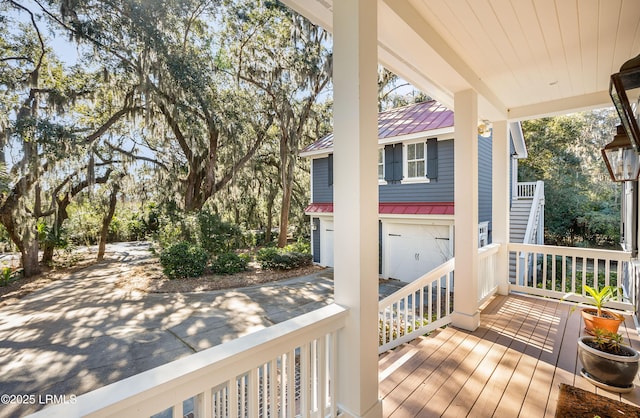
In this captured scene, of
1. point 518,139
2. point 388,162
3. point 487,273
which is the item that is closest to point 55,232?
point 388,162

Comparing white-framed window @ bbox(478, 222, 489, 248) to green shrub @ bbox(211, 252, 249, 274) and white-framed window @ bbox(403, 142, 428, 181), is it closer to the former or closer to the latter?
white-framed window @ bbox(403, 142, 428, 181)

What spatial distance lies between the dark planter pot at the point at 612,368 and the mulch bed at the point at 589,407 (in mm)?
194

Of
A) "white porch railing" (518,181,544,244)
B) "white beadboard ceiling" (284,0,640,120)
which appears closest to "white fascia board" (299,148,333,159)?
"white beadboard ceiling" (284,0,640,120)

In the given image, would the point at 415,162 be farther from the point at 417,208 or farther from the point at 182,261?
the point at 182,261

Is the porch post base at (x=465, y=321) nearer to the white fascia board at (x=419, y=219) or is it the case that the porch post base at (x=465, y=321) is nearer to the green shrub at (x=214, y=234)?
the white fascia board at (x=419, y=219)

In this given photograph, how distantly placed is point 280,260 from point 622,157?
7739mm

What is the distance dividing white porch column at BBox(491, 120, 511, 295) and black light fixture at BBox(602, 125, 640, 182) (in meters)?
2.02

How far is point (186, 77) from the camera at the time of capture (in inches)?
282

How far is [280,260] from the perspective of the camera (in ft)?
28.6

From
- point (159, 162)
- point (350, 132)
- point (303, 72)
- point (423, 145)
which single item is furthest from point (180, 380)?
point (159, 162)

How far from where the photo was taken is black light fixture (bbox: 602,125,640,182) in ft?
6.09

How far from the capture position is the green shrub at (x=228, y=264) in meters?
8.31

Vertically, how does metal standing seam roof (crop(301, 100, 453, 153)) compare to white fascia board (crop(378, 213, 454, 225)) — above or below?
above

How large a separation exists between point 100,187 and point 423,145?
34.5 feet
